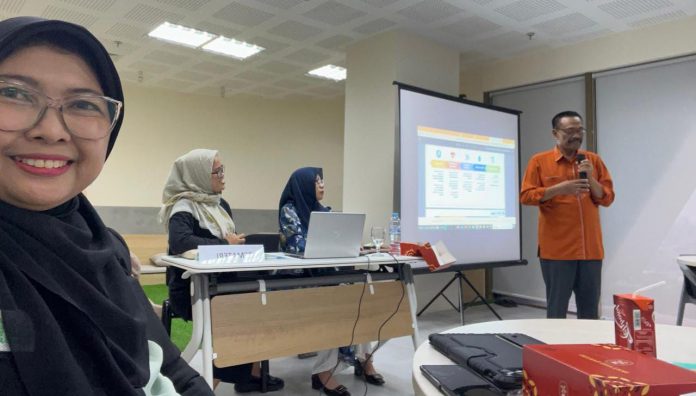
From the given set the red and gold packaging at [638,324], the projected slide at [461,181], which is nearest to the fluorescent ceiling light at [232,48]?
the projected slide at [461,181]

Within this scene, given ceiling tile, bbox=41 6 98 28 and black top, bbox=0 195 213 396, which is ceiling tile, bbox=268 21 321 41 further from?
black top, bbox=0 195 213 396

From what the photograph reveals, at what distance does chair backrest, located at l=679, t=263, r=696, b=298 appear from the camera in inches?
113

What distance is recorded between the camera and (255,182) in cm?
708

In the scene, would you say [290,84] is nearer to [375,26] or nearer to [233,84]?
[233,84]

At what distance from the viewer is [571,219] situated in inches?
106

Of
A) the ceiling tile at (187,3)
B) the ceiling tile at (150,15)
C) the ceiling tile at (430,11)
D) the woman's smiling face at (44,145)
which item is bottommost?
the woman's smiling face at (44,145)

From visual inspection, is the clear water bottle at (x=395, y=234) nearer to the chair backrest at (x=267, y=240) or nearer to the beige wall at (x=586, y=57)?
the chair backrest at (x=267, y=240)

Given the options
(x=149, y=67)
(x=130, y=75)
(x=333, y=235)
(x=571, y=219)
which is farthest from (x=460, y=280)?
(x=130, y=75)

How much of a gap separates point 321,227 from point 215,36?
317 cm

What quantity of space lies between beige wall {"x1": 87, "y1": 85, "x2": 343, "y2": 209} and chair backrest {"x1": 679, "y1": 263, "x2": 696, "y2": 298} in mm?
5235

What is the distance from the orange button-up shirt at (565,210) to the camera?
8.71 ft

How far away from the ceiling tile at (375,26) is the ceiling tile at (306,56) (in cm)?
79

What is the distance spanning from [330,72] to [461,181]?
2.53 meters

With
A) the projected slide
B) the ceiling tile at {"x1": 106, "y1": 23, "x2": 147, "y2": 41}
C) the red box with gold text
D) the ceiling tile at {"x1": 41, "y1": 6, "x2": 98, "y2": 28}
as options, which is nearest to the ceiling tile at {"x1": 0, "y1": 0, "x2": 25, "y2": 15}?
the ceiling tile at {"x1": 41, "y1": 6, "x2": 98, "y2": 28}
